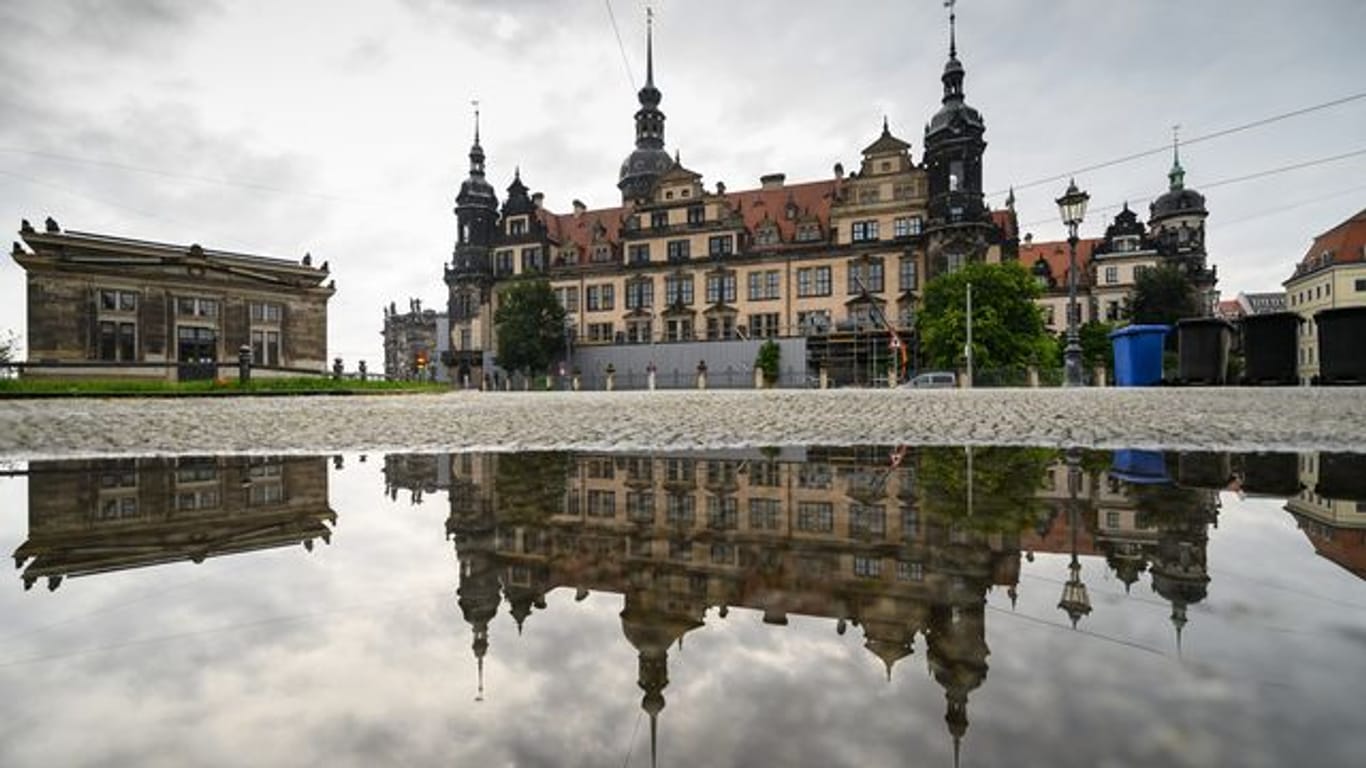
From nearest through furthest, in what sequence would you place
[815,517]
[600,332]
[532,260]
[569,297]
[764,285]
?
[815,517] < [764,285] < [600,332] < [569,297] < [532,260]

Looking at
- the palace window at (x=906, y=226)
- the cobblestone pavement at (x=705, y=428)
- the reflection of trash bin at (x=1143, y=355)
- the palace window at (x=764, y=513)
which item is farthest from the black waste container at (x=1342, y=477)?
the palace window at (x=906, y=226)

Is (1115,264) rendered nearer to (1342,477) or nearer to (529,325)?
(529,325)

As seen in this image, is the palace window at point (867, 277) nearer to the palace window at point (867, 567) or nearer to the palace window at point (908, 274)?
the palace window at point (908, 274)

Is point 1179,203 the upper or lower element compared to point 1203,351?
upper

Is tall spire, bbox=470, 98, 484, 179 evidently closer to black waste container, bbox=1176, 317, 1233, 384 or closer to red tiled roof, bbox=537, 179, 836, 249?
red tiled roof, bbox=537, 179, 836, 249

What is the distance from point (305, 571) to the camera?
228 cm

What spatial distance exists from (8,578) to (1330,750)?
11.6 feet

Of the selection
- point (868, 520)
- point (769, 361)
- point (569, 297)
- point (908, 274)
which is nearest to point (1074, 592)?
point (868, 520)

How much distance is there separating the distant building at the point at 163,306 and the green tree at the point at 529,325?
640 inches

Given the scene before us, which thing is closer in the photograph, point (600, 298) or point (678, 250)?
point (678, 250)

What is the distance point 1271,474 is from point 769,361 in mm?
40697

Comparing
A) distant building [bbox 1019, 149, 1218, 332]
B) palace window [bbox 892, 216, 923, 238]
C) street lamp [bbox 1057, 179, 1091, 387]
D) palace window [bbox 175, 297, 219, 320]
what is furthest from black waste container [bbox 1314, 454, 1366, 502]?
distant building [bbox 1019, 149, 1218, 332]

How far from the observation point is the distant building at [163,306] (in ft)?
91.9

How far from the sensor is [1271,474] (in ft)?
13.4
